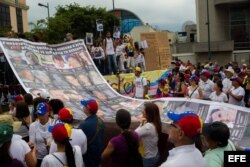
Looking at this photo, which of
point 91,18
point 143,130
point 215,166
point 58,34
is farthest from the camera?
point 91,18

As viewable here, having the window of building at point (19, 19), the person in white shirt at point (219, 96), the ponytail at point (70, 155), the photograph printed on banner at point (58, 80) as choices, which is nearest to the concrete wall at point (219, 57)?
the photograph printed on banner at point (58, 80)

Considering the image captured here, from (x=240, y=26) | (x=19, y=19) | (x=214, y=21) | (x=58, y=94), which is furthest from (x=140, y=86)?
(x=19, y=19)

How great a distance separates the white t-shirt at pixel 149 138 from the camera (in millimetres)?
5910

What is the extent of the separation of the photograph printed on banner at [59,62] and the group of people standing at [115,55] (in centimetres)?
408

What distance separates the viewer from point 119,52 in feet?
62.0

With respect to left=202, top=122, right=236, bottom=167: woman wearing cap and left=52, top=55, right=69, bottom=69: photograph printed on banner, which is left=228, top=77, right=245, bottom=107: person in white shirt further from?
left=52, top=55, right=69, bottom=69: photograph printed on banner

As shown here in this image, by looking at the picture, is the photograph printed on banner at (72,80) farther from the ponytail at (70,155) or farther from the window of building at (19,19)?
the window of building at (19,19)

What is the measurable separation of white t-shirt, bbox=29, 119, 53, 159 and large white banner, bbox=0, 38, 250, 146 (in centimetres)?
332

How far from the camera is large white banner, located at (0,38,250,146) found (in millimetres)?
10353

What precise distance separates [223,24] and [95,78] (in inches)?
1524

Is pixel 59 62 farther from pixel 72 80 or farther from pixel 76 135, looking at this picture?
pixel 76 135

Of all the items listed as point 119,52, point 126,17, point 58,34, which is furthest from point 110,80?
point 126,17

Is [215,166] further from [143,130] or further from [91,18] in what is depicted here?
[91,18]

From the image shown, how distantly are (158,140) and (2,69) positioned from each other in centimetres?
857
